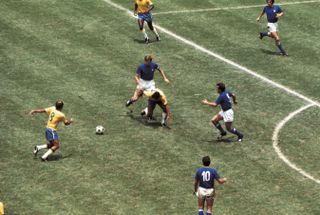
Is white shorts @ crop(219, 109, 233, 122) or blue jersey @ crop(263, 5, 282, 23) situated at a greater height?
blue jersey @ crop(263, 5, 282, 23)

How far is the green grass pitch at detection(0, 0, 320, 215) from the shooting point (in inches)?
1160

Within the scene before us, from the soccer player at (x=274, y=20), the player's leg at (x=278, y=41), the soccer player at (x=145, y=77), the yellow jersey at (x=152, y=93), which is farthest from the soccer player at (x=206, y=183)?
the soccer player at (x=274, y=20)

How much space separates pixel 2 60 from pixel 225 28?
11852 mm

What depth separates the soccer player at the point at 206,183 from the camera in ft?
87.5

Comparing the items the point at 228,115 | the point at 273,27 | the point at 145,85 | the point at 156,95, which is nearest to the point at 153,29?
the point at 273,27

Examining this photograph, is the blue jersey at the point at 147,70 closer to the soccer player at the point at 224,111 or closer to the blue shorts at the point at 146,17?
the soccer player at the point at 224,111

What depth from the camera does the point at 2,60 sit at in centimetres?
4131

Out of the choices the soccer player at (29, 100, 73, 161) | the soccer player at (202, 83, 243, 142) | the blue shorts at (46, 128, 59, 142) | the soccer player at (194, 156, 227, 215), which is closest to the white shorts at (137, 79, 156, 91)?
the soccer player at (202, 83, 243, 142)

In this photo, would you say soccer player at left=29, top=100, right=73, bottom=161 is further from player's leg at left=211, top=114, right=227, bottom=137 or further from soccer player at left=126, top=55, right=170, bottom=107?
player's leg at left=211, top=114, right=227, bottom=137

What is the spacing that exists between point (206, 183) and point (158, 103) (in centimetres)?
854

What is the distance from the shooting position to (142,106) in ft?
123

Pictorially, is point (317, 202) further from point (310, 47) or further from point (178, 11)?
point (178, 11)

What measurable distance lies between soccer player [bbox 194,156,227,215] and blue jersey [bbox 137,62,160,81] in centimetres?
931

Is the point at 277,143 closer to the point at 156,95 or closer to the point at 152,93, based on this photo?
the point at 156,95
